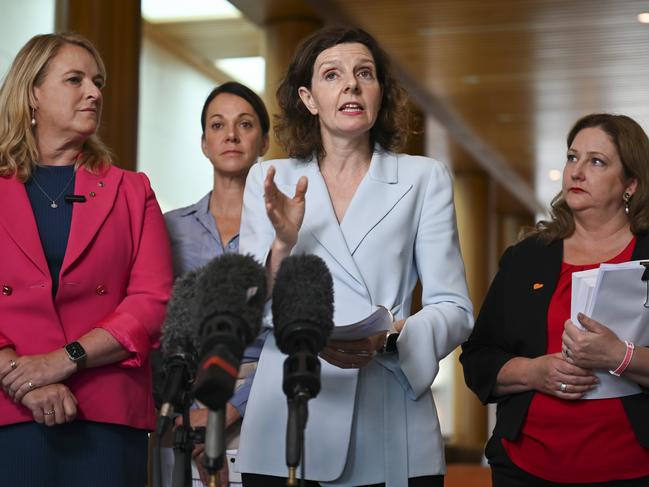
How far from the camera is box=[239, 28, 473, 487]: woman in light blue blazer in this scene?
2645 mm

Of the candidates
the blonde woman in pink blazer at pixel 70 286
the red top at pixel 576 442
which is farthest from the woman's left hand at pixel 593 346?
the blonde woman in pink blazer at pixel 70 286

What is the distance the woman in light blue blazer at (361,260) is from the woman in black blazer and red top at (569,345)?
2.06 ft

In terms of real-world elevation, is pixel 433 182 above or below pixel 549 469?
above

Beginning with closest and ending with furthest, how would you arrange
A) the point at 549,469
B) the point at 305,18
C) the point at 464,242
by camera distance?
the point at 549,469 < the point at 305,18 < the point at 464,242

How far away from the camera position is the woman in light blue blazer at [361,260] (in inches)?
104

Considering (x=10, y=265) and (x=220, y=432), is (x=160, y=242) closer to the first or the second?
(x=10, y=265)

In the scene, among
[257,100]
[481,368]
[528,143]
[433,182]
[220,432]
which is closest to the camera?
[220,432]

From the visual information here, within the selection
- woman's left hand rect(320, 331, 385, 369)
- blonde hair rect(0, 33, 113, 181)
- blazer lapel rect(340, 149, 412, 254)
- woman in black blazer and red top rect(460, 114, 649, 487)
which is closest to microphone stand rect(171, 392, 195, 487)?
woman's left hand rect(320, 331, 385, 369)

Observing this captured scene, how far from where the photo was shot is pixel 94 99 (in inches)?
130

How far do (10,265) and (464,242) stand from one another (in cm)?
1919

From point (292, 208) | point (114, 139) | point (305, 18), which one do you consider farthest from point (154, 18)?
point (292, 208)

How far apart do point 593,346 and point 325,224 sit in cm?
90

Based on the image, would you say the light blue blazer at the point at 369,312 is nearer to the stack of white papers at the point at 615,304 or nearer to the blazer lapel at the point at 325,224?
the blazer lapel at the point at 325,224

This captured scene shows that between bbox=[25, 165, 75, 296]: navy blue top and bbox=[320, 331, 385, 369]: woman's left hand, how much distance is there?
0.92 meters
